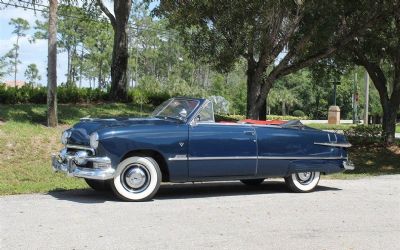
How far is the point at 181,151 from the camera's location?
8.38m

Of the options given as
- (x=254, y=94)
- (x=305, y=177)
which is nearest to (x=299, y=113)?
(x=254, y=94)

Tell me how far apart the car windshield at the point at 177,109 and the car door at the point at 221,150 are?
0.92ft

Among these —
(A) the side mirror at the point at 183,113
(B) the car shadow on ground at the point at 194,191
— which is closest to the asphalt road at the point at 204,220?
(B) the car shadow on ground at the point at 194,191

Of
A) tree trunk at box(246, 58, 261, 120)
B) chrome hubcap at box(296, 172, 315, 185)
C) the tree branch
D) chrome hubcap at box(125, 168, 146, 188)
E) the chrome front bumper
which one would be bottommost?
chrome hubcap at box(296, 172, 315, 185)

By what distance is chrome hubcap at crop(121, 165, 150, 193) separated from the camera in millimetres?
8148

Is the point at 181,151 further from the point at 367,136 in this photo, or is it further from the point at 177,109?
the point at 367,136

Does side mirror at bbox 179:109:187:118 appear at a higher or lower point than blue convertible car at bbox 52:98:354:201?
higher

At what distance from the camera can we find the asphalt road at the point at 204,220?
6020 millimetres

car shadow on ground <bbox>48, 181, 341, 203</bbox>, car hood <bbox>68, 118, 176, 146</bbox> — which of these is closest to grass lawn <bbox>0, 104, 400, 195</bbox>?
car shadow on ground <bbox>48, 181, 341, 203</bbox>

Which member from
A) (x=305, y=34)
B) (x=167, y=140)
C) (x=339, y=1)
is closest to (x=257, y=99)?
(x=305, y=34)

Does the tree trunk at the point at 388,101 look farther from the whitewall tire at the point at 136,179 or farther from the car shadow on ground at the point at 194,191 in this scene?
the whitewall tire at the point at 136,179

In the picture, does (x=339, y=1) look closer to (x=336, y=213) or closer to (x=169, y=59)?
(x=336, y=213)

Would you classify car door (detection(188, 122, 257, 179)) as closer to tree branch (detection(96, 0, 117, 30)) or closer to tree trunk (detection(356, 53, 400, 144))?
tree trunk (detection(356, 53, 400, 144))

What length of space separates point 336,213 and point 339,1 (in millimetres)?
10010
